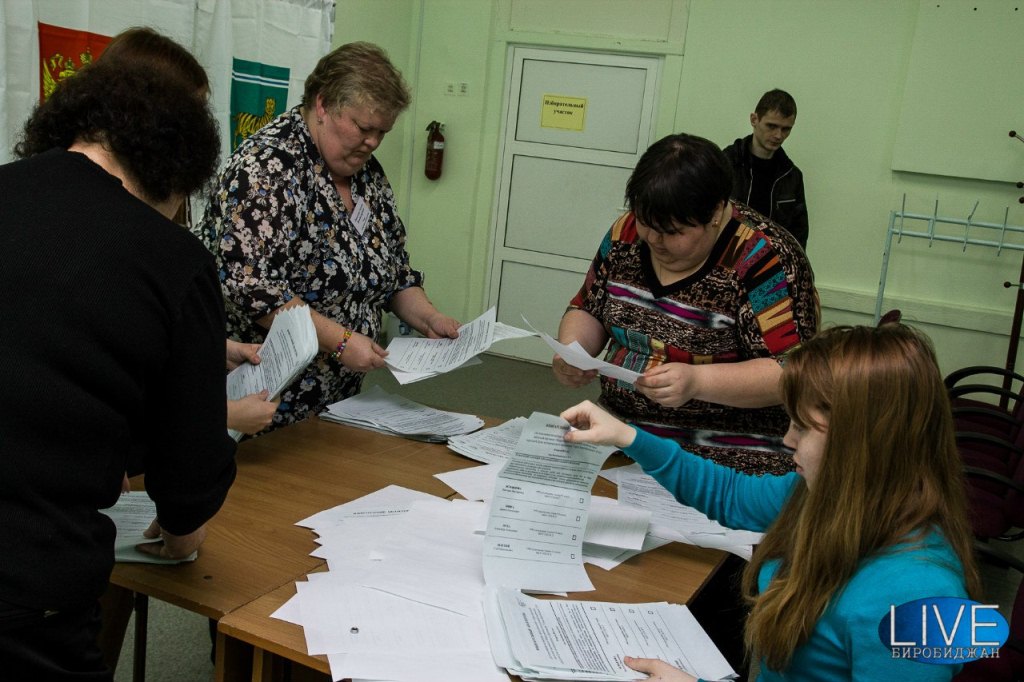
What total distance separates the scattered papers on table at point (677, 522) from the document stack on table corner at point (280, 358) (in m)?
0.69

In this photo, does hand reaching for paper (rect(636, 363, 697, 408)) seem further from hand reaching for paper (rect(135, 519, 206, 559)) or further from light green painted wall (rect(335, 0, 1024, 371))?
light green painted wall (rect(335, 0, 1024, 371))

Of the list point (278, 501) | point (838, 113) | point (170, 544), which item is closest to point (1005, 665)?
point (278, 501)

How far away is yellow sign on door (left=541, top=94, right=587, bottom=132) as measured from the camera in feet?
19.1

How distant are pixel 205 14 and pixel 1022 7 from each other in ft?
13.5

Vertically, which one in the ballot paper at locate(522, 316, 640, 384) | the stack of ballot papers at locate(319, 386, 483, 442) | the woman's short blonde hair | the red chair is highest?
the woman's short blonde hair

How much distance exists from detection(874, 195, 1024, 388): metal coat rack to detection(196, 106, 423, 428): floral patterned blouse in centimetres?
364

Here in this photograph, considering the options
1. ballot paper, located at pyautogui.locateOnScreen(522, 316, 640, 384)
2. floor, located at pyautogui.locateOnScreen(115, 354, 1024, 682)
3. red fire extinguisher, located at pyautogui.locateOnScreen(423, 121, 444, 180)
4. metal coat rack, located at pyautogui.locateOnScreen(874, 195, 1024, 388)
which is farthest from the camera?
red fire extinguisher, located at pyautogui.locateOnScreen(423, 121, 444, 180)

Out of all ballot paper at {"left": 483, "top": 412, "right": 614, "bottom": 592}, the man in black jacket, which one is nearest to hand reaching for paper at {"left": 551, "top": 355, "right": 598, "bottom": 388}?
ballot paper at {"left": 483, "top": 412, "right": 614, "bottom": 592}

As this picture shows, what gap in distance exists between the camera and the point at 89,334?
0.99m

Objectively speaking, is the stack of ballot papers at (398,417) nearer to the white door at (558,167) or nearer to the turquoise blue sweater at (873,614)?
the turquoise blue sweater at (873,614)

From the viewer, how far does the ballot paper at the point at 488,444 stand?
6.51 ft

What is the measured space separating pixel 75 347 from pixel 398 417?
1.24 meters

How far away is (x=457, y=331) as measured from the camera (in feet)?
7.48

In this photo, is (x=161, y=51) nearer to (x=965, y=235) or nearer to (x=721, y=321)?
(x=721, y=321)
